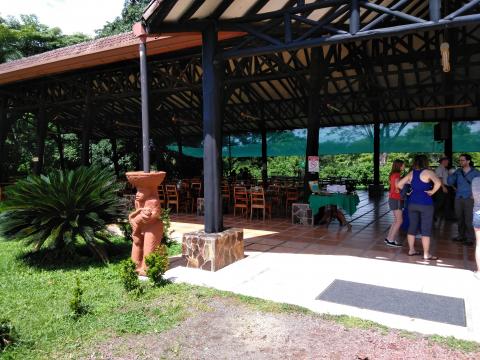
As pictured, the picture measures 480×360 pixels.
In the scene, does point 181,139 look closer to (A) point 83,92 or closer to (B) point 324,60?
(A) point 83,92

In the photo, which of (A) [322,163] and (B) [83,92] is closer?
(B) [83,92]

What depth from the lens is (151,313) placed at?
3.16m

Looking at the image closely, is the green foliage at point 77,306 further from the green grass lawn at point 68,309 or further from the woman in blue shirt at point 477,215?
the woman in blue shirt at point 477,215

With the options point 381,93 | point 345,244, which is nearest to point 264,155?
point 381,93

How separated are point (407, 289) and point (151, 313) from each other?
249 cm

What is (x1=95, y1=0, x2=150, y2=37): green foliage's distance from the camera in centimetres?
2028

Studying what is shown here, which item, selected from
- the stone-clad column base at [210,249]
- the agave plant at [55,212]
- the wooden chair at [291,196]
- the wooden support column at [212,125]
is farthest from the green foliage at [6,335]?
the wooden chair at [291,196]

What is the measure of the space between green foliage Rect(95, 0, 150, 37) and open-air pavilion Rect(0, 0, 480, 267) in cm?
578

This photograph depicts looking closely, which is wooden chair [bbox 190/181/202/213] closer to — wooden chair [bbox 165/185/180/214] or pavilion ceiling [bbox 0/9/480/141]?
wooden chair [bbox 165/185/180/214]

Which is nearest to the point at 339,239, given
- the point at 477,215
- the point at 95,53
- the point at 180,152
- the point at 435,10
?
the point at 477,215

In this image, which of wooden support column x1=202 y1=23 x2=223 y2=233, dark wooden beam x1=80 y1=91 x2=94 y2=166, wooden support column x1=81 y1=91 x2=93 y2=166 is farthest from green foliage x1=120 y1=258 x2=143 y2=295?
dark wooden beam x1=80 y1=91 x2=94 y2=166

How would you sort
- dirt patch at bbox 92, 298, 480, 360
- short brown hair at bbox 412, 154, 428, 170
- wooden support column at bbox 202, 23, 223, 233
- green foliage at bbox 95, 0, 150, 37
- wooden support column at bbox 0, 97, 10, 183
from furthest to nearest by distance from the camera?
1. green foliage at bbox 95, 0, 150, 37
2. wooden support column at bbox 0, 97, 10, 183
3. short brown hair at bbox 412, 154, 428, 170
4. wooden support column at bbox 202, 23, 223, 233
5. dirt patch at bbox 92, 298, 480, 360

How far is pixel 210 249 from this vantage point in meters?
4.34

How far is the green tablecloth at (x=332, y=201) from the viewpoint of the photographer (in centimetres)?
710
